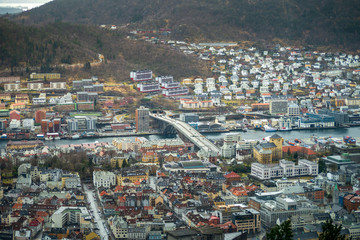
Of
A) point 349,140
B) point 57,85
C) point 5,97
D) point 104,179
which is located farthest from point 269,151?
point 57,85

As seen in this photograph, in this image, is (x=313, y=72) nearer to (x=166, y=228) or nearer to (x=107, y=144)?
(x=107, y=144)

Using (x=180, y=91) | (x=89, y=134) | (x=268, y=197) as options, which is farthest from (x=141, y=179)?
(x=180, y=91)

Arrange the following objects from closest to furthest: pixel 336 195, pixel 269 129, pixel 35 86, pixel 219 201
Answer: pixel 219 201
pixel 336 195
pixel 269 129
pixel 35 86

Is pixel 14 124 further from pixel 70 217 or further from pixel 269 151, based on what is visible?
pixel 70 217

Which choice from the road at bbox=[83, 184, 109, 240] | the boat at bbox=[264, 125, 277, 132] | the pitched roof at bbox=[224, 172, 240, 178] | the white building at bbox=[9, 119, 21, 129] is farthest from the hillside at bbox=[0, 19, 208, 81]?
the road at bbox=[83, 184, 109, 240]

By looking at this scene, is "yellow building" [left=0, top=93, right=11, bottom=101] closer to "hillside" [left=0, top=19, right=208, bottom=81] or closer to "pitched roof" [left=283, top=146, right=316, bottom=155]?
"hillside" [left=0, top=19, right=208, bottom=81]

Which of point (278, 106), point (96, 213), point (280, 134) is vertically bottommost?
point (96, 213)
